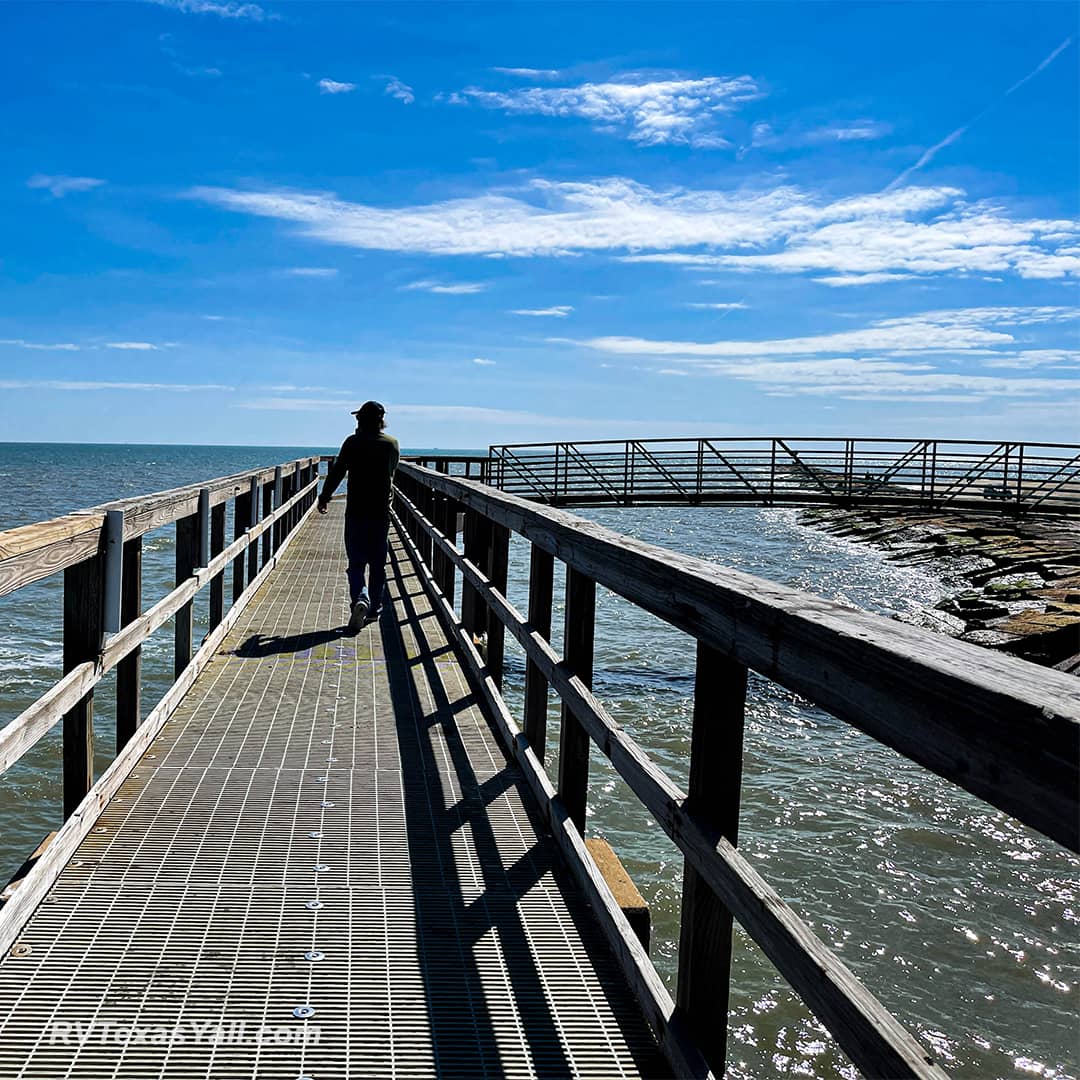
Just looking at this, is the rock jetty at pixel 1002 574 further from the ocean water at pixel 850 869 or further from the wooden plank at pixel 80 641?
the wooden plank at pixel 80 641

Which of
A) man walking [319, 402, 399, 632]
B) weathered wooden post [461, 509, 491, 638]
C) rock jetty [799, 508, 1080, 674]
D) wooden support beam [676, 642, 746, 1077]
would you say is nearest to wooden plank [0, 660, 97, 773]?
wooden support beam [676, 642, 746, 1077]

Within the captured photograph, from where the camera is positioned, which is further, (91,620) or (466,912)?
(91,620)

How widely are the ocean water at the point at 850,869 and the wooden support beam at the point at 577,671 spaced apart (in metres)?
1.63

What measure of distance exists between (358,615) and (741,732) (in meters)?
6.42

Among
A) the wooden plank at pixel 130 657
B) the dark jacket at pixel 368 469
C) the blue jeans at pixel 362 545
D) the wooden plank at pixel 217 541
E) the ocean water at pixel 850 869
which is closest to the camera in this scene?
the wooden plank at pixel 130 657

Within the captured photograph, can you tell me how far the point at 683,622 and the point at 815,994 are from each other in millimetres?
950

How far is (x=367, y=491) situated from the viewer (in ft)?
28.0

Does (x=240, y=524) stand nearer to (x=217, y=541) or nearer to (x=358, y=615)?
(x=358, y=615)

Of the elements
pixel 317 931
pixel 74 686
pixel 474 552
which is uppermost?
pixel 474 552

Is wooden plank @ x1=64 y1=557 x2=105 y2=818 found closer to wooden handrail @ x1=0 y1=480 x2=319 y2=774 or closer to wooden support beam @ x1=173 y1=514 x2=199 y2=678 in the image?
wooden handrail @ x1=0 y1=480 x2=319 y2=774

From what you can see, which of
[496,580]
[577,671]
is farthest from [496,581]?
[577,671]

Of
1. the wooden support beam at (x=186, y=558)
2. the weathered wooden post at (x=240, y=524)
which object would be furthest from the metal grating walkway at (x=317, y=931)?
the weathered wooden post at (x=240, y=524)

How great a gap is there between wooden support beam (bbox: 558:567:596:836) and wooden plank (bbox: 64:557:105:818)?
65.2 inches

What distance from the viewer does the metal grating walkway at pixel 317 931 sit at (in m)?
2.55
